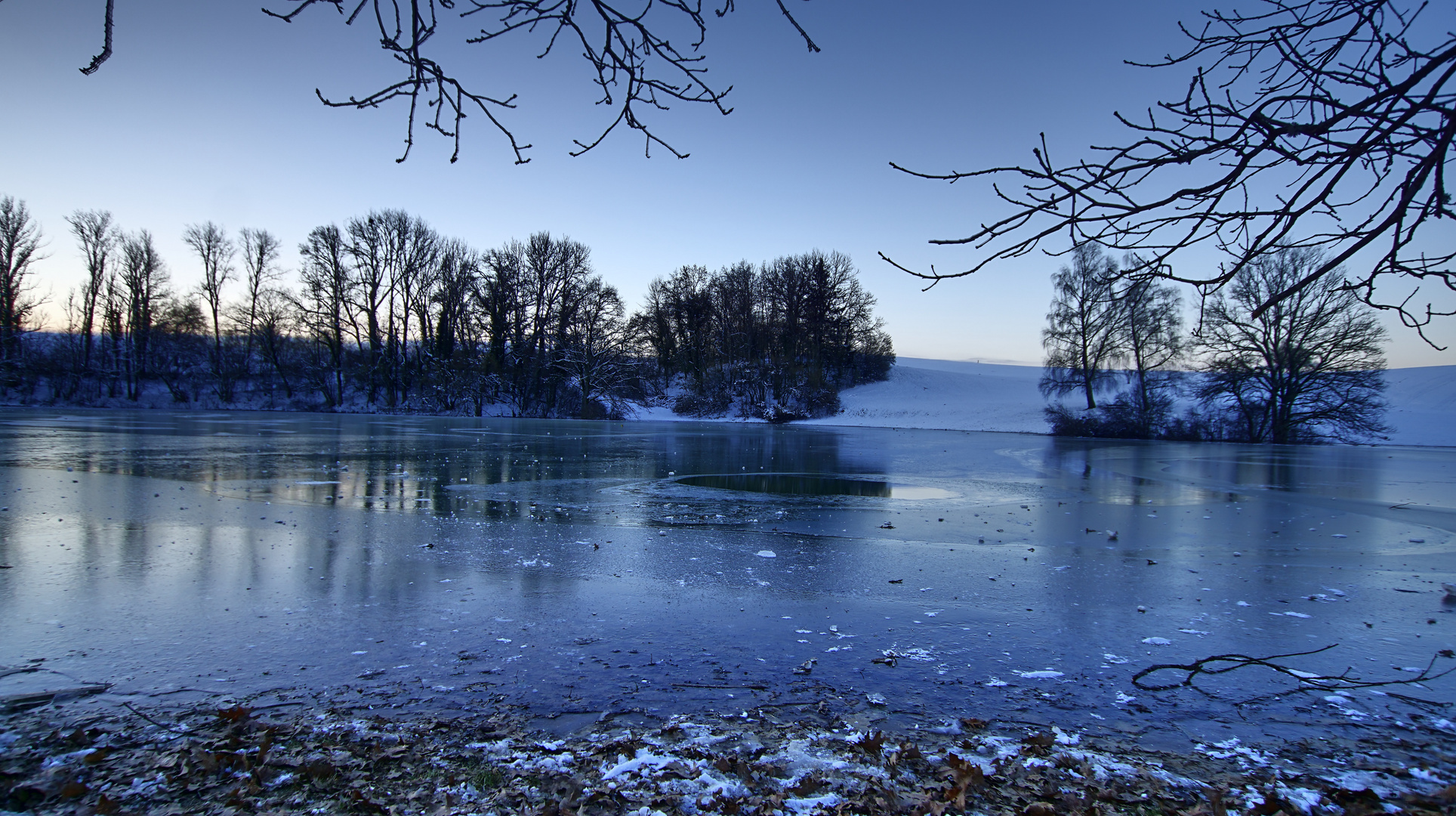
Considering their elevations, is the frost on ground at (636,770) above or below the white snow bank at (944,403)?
below

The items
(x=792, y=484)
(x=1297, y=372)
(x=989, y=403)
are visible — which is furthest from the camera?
(x=989, y=403)

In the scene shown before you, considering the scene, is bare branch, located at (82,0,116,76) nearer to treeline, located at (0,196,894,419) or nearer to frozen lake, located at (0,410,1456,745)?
frozen lake, located at (0,410,1456,745)

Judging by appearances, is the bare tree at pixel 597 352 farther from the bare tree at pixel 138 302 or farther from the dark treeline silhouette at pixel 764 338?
the bare tree at pixel 138 302

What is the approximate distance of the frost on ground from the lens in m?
2.23

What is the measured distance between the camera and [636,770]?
7.98 ft

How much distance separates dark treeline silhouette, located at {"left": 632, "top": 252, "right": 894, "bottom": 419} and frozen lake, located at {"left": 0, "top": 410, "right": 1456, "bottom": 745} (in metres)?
35.6

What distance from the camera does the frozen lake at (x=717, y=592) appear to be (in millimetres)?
3232

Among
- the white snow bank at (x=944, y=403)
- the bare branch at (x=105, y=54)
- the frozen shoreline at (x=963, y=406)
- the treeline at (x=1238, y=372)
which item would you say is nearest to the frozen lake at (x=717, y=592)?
the bare branch at (x=105, y=54)

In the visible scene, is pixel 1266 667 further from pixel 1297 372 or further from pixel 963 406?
pixel 963 406

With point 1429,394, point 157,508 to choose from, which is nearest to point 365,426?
point 157,508

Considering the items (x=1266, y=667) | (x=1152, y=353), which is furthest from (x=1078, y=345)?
(x=1266, y=667)

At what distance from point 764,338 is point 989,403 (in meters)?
16.3

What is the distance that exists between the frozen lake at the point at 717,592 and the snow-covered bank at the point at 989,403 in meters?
28.3

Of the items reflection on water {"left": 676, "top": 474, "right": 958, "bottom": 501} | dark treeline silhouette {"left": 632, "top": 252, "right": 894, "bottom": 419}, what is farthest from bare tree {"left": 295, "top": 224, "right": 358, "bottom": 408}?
reflection on water {"left": 676, "top": 474, "right": 958, "bottom": 501}
